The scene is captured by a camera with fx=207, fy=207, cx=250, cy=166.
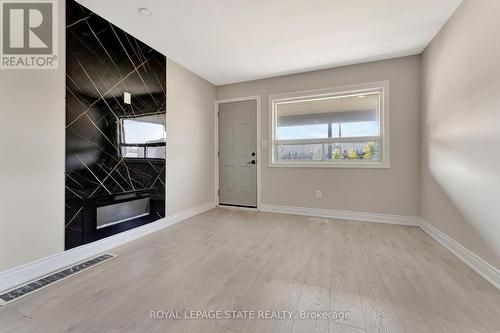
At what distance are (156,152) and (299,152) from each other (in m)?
2.48

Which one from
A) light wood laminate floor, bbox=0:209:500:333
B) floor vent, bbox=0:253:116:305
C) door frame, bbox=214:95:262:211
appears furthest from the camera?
door frame, bbox=214:95:262:211

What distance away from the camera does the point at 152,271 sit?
189 cm

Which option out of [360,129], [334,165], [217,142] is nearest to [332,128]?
[360,129]

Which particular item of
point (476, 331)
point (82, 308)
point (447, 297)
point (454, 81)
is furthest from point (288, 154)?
point (82, 308)

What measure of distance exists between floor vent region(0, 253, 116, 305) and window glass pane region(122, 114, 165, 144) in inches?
54.6

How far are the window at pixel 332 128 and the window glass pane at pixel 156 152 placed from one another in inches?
77.8

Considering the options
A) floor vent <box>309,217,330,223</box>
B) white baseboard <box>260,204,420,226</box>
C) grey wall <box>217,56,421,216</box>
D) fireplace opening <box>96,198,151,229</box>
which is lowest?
floor vent <box>309,217,330,223</box>

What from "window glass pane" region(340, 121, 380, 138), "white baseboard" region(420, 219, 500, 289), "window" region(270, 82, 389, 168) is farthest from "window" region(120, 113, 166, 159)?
"white baseboard" region(420, 219, 500, 289)

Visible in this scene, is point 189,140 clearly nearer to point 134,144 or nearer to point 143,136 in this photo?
point 143,136

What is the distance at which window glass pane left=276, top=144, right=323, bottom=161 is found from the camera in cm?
380

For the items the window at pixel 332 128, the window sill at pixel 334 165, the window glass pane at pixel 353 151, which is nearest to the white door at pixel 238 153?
the window at pixel 332 128

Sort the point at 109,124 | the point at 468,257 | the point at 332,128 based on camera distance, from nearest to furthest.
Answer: the point at 468,257 → the point at 109,124 → the point at 332,128

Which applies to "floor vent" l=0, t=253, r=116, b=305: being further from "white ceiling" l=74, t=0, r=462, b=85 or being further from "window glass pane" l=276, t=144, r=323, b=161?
"window glass pane" l=276, t=144, r=323, b=161

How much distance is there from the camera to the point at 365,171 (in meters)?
3.43
